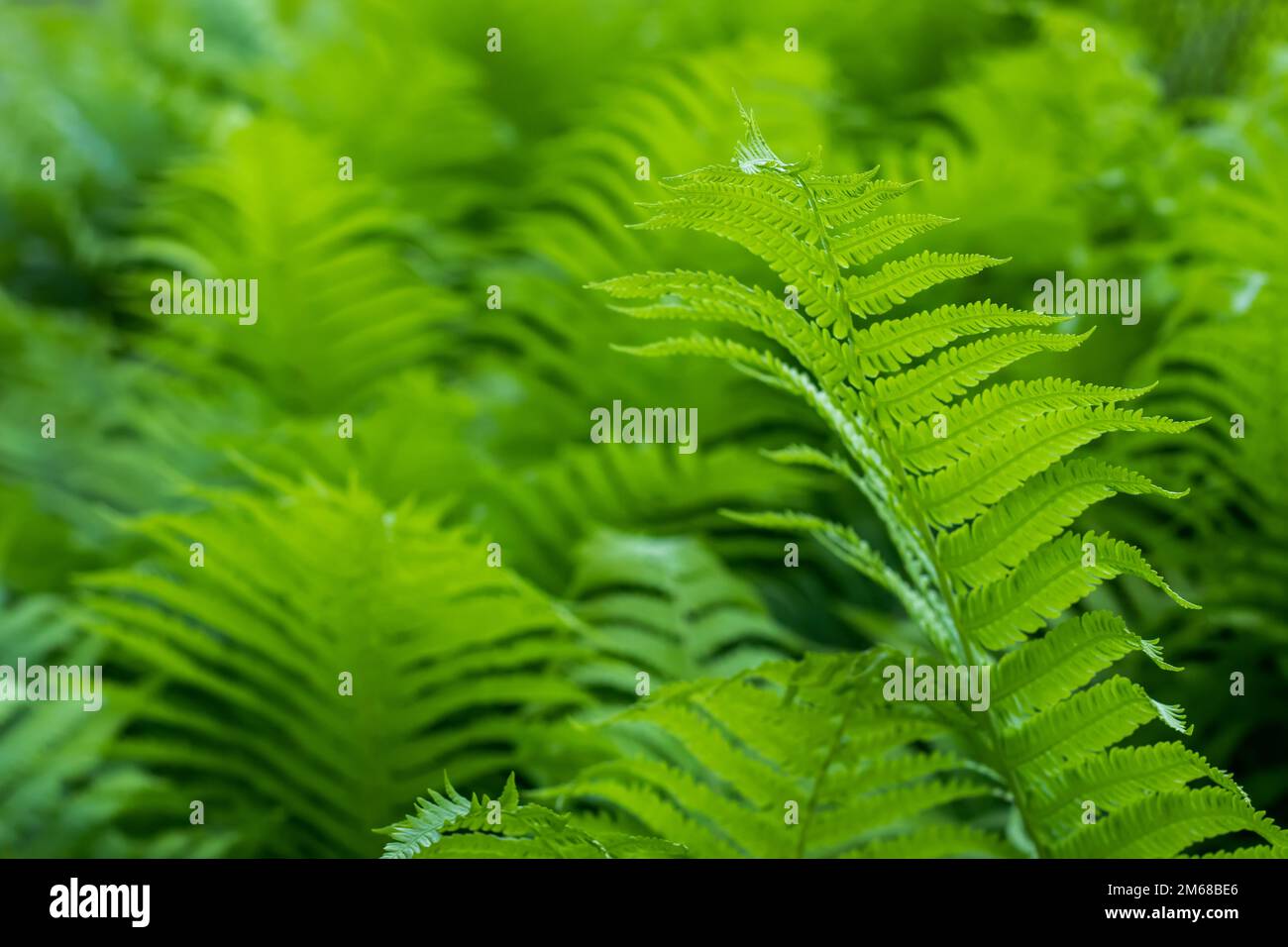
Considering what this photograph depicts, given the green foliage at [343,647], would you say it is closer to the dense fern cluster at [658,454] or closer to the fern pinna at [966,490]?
the dense fern cluster at [658,454]

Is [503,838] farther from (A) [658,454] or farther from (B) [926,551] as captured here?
(A) [658,454]

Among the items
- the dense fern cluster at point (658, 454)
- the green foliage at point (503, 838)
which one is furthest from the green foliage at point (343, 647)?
the green foliage at point (503, 838)

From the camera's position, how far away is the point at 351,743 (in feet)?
2.92

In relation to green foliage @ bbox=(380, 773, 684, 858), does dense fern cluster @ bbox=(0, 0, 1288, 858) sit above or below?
above

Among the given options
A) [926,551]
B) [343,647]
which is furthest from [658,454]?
[926,551]

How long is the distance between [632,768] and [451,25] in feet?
4.42

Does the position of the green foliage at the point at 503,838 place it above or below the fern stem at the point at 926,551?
below

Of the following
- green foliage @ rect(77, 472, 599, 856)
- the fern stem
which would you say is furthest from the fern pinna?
green foliage @ rect(77, 472, 599, 856)

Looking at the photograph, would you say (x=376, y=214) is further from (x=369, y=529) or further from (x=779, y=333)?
(x=779, y=333)

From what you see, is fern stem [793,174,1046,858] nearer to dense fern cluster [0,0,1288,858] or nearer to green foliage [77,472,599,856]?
dense fern cluster [0,0,1288,858]

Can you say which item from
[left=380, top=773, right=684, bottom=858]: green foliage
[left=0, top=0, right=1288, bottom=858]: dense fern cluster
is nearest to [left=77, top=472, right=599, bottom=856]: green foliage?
[left=0, top=0, right=1288, bottom=858]: dense fern cluster

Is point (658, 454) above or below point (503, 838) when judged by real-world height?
above

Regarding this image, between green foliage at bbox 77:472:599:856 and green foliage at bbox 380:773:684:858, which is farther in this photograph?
green foliage at bbox 77:472:599:856

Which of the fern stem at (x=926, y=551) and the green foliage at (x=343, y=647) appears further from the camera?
the green foliage at (x=343, y=647)
